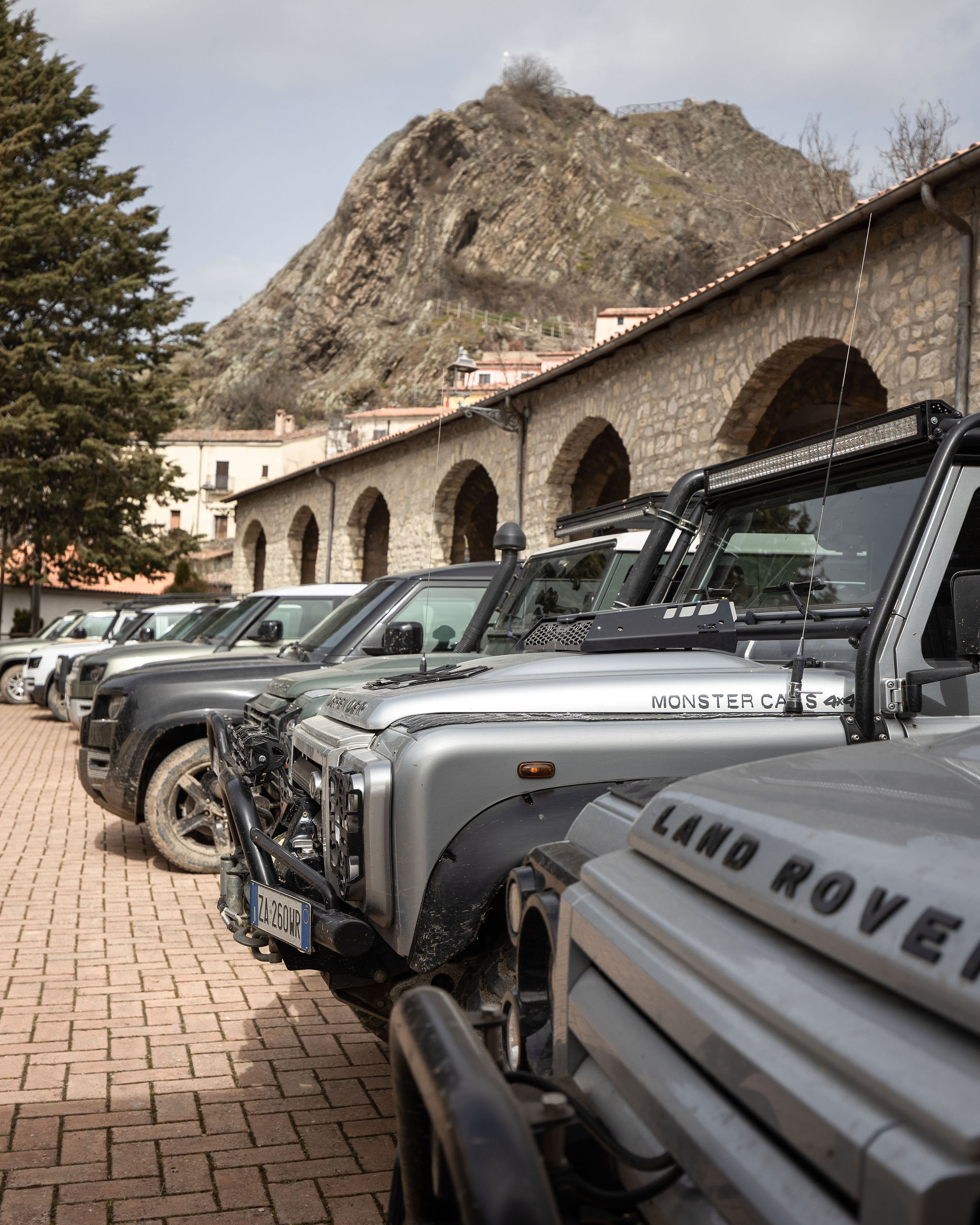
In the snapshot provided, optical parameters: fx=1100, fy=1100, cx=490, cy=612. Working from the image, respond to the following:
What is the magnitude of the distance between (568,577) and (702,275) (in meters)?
66.9

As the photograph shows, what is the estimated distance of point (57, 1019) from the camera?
431cm

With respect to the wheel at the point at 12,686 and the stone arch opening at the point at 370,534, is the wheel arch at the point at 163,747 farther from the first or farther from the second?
the stone arch opening at the point at 370,534

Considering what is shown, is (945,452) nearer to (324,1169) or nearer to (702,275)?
(324,1169)

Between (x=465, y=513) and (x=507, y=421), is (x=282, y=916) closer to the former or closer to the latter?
(x=507, y=421)

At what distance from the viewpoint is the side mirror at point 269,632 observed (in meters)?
8.32

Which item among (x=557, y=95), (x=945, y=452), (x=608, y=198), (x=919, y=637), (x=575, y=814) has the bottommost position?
(x=575, y=814)

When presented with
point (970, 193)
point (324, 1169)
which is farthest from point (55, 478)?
point (324, 1169)

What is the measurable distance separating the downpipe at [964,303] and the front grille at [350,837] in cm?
817

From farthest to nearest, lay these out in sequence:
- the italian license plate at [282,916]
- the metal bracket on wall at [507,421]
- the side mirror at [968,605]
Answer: the metal bracket on wall at [507,421]
the italian license plate at [282,916]
the side mirror at [968,605]

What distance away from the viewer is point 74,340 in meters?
28.3

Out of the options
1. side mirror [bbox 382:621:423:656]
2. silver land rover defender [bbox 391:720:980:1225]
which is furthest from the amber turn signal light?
side mirror [bbox 382:621:423:656]

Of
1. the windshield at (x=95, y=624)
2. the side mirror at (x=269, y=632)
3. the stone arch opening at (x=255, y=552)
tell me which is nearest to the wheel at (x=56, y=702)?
the windshield at (x=95, y=624)

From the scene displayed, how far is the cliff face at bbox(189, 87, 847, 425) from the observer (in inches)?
2842

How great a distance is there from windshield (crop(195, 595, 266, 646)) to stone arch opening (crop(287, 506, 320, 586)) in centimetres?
1958
